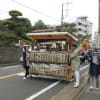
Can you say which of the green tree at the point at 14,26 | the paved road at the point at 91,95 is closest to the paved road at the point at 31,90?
the paved road at the point at 91,95

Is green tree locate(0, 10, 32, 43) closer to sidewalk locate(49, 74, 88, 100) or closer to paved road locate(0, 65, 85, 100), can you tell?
paved road locate(0, 65, 85, 100)

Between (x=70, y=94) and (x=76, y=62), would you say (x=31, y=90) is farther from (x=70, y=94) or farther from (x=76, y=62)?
(x=76, y=62)

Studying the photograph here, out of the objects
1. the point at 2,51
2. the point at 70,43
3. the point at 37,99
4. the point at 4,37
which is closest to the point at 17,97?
the point at 37,99

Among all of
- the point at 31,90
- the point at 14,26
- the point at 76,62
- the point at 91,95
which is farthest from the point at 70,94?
the point at 14,26

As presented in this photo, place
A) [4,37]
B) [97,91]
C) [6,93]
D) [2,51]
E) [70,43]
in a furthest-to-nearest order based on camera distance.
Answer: [4,37]
[2,51]
[70,43]
[97,91]
[6,93]

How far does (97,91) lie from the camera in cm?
1121

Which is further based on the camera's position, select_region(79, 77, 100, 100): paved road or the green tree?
the green tree

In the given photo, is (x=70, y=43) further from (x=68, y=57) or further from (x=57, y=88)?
(x=57, y=88)

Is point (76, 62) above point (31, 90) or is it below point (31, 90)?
above

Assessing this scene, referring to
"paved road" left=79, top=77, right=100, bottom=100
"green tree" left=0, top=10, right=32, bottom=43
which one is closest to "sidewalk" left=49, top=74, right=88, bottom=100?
"paved road" left=79, top=77, right=100, bottom=100

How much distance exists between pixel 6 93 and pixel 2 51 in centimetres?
1656

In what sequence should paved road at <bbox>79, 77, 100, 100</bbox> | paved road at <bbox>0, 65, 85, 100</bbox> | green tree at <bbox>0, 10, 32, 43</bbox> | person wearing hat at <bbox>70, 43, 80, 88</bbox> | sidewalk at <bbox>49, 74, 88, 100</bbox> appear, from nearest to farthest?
sidewalk at <bbox>49, 74, 88, 100</bbox>
paved road at <bbox>0, 65, 85, 100</bbox>
paved road at <bbox>79, 77, 100, 100</bbox>
person wearing hat at <bbox>70, 43, 80, 88</bbox>
green tree at <bbox>0, 10, 32, 43</bbox>

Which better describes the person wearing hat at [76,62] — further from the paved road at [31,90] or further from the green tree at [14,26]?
the green tree at [14,26]

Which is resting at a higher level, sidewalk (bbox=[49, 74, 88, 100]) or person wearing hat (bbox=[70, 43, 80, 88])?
person wearing hat (bbox=[70, 43, 80, 88])
